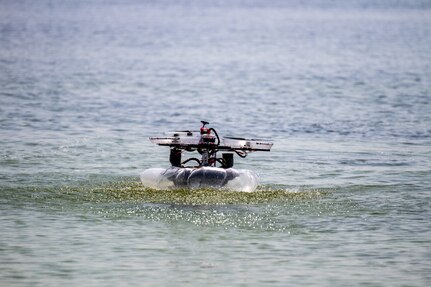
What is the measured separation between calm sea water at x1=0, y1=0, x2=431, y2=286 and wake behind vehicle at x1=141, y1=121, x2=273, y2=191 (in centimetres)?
32

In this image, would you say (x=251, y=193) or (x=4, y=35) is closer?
(x=251, y=193)

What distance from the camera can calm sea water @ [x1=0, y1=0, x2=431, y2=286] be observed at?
2142 centimetres

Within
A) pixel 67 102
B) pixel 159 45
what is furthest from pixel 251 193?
pixel 159 45

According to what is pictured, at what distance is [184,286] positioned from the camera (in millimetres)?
20047

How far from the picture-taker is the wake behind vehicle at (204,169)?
25.6m

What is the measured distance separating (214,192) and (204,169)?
0.54 m

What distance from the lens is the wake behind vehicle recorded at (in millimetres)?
25609

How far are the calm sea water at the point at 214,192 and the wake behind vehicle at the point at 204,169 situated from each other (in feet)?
1.03

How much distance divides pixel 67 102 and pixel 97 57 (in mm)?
30032

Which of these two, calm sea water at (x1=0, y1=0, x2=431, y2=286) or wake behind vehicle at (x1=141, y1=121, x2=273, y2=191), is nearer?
calm sea water at (x1=0, y1=0, x2=431, y2=286)

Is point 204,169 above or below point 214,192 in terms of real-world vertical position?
above

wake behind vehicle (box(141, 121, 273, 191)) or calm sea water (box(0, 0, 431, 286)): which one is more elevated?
wake behind vehicle (box(141, 121, 273, 191))

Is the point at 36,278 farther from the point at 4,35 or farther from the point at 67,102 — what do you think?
the point at 4,35

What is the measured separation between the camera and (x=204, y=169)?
25609 mm
